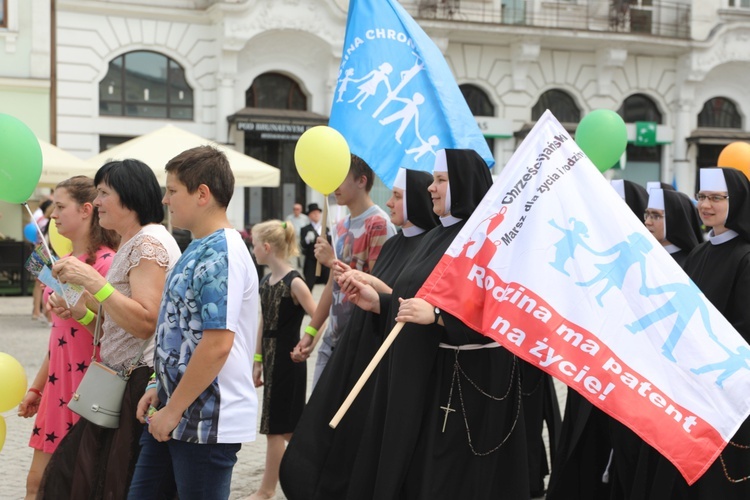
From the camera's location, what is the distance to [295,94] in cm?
2466

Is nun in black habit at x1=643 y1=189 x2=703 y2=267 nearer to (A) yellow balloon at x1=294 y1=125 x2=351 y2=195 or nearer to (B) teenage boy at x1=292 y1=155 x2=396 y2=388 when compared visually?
(B) teenage boy at x1=292 y1=155 x2=396 y2=388

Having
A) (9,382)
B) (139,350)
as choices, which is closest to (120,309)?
(139,350)

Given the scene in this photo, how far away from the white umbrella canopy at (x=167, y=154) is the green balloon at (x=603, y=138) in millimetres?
7449

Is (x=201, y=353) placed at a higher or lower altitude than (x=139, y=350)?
higher

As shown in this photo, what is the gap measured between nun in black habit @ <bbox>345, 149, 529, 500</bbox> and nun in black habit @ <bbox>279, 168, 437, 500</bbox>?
0.62 m

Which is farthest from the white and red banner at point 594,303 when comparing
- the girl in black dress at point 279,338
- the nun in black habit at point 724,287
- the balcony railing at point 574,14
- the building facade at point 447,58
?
the balcony railing at point 574,14

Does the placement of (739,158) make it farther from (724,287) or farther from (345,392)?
(345,392)

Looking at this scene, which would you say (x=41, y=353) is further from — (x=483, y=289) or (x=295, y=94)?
(x=295, y=94)

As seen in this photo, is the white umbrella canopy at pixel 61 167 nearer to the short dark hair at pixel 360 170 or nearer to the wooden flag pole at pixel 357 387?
A: the short dark hair at pixel 360 170

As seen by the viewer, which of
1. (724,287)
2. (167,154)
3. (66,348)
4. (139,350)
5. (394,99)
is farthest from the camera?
(167,154)

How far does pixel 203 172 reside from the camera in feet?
12.9

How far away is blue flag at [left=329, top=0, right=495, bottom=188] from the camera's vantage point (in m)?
6.51

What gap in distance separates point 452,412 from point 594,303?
3.21ft

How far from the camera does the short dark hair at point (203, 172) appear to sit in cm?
391
